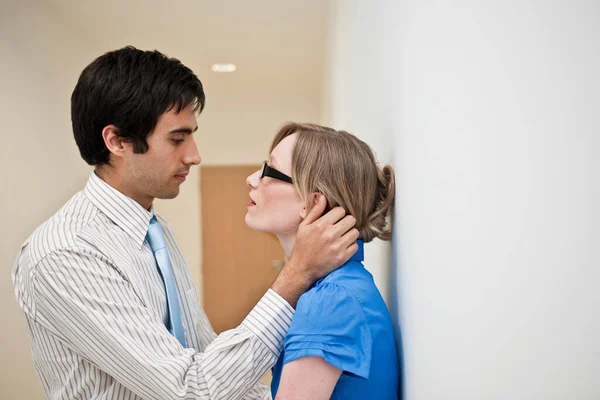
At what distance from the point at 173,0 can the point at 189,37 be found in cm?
83

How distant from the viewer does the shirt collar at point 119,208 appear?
5.12ft

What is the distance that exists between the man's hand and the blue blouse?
0.14 feet

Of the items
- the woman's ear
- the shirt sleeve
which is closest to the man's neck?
the shirt sleeve

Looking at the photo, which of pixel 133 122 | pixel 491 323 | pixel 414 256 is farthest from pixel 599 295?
pixel 133 122

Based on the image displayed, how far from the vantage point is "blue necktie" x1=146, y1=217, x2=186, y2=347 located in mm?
1592

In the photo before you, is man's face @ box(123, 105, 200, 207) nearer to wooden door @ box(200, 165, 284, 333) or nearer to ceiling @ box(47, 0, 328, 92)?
ceiling @ box(47, 0, 328, 92)

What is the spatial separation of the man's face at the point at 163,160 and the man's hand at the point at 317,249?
0.65m

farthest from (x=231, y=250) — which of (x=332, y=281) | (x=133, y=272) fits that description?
(x=332, y=281)

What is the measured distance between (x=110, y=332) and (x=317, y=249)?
0.55 meters

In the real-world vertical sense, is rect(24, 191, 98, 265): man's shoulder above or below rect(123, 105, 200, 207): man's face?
below

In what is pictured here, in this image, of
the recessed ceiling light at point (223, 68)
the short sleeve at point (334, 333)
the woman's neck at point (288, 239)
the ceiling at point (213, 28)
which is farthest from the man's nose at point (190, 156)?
the recessed ceiling light at point (223, 68)

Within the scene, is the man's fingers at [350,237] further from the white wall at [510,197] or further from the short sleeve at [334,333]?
the white wall at [510,197]

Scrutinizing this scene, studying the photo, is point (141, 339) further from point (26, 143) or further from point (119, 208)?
point (26, 143)

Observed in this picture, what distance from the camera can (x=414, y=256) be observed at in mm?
983
